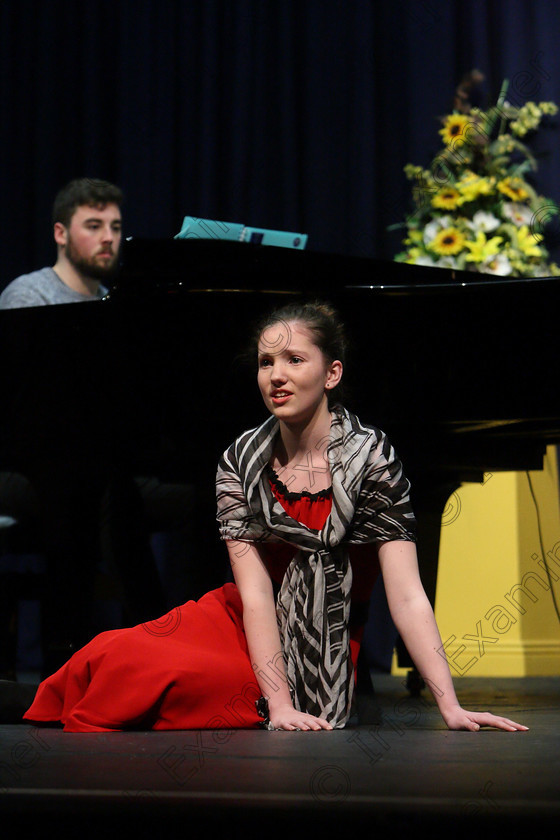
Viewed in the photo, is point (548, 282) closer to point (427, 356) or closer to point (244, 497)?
point (427, 356)

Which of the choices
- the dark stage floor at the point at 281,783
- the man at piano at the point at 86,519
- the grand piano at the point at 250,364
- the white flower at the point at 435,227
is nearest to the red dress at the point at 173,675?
the dark stage floor at the point at 281,783

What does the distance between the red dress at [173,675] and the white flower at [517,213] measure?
1814 mm

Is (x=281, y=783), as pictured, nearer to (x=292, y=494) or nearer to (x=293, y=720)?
(x=293, y=720)

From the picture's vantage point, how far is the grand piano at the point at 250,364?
2113mm

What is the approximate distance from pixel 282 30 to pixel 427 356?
2.28m

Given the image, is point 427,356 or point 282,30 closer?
point 427,356

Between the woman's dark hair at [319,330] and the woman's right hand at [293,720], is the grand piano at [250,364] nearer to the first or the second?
the woman's dark hair at [319,330]

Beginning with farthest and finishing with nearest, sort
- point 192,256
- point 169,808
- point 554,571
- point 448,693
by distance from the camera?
point 554,571
point 192,256
point 448,693
point 169,808

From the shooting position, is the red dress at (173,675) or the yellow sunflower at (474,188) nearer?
the red dress at (173,675)

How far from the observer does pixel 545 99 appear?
3680 millimetres

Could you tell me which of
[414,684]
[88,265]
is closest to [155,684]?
[414,684]

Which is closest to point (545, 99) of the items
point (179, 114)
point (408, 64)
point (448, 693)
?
point (408, 64)

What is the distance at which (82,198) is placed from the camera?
3357 millimetres

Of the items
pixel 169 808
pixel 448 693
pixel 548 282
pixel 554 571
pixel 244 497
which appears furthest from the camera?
pixel 554 571
